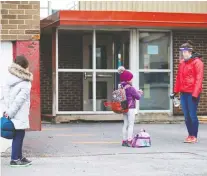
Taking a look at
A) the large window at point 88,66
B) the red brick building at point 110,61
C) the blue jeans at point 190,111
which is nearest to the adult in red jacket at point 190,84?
the blue jeans at point 190,111

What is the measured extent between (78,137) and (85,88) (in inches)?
154

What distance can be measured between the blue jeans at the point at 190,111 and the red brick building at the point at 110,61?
3.92 metres

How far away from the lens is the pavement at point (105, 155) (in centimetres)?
717

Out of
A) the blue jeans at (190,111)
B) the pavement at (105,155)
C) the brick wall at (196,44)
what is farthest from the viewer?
the brick wall at (196,44)

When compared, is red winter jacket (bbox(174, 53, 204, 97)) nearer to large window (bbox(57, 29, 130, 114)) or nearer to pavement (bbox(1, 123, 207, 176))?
pavement (bbox(1, 123, 207, 176))

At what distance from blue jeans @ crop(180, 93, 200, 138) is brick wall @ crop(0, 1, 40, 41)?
3.25 metres

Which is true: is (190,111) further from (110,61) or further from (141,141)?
(110,61)

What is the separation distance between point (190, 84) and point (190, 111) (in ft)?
1.77

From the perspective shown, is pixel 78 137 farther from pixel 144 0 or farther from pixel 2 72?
pixel 144 0

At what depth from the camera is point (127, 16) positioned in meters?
13.2

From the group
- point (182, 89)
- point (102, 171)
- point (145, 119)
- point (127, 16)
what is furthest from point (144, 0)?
point (102, 171)

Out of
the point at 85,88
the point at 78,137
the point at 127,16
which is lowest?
the point at 78,137

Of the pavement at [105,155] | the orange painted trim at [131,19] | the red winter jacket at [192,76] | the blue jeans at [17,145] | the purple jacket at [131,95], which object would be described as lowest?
the pavement at [105,155]

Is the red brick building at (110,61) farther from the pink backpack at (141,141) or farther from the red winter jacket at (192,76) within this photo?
the pink backpack at (141,141)
